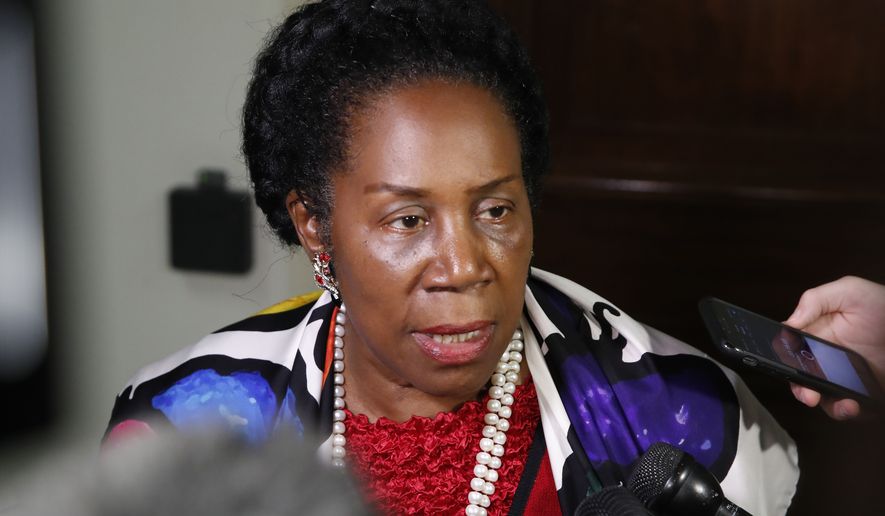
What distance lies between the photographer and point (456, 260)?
1150 millimetres

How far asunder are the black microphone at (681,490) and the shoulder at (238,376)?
1.66 ft

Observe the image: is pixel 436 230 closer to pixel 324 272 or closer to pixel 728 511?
pixel 324 272

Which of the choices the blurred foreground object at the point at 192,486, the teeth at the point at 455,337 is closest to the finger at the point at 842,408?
the teeth at the point at 455,337

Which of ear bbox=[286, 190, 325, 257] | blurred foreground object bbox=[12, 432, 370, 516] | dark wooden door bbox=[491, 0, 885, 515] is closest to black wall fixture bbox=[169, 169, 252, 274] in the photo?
dark wooden door bbox=[491, 0, 885, 515]

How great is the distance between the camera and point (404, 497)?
1.27 m

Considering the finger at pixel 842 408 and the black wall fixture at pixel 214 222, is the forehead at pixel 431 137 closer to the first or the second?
the finger at pixel 842 408

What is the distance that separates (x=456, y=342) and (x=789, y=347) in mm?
385

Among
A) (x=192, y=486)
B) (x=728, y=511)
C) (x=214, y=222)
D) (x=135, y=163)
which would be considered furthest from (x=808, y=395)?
(x=135, y=163)

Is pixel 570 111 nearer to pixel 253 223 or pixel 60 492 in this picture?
pixel 253 223

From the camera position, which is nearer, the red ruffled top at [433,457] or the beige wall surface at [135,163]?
the red ruffled top at [433,457]

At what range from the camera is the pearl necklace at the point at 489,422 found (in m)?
1.26

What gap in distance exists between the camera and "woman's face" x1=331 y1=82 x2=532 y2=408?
3.78 feet

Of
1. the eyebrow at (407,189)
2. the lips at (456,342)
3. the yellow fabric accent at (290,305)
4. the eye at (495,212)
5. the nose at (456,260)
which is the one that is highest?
the eyebrow at (407,189)

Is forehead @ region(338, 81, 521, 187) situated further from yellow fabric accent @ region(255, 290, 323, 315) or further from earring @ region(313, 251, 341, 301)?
yellow fabric accent @ region(255, 290, 323, 315)
